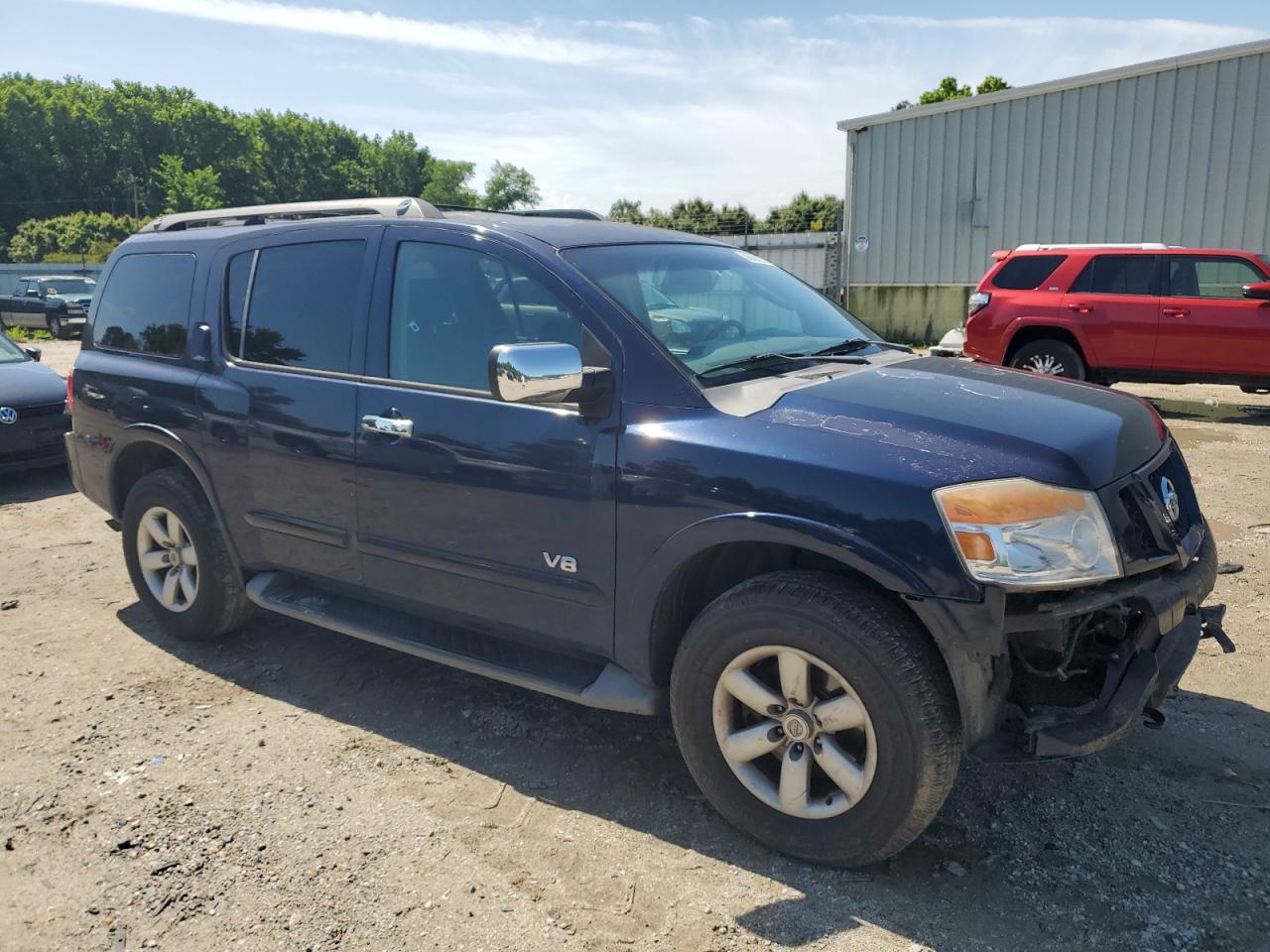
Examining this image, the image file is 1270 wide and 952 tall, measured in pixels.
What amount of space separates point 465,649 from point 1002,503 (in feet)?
6.09

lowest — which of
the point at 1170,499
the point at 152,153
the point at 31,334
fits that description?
the point at 31,334

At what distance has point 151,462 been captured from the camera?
459cm

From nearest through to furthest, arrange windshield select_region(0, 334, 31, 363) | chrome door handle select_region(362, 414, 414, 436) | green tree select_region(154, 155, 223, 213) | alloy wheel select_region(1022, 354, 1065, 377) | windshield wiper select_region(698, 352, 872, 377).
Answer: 1. windshield wiper select_region(698, 352, 872, 377)
2. chrome door handle select_region(362, 414, 414, 436)
3. windshield select_region(0, 334, 31, 363)
4. alloy wheel select_region(1022, 354, 1065, 377)
5. green tree select_region(154, 155, 223, 213)

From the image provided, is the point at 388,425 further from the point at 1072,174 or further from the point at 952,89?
the point at 952,89

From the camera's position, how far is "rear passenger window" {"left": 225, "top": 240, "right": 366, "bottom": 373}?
3670mm

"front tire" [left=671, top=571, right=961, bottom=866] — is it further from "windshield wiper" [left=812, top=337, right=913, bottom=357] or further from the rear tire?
the rear tire

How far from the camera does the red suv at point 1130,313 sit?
10016 millimetres

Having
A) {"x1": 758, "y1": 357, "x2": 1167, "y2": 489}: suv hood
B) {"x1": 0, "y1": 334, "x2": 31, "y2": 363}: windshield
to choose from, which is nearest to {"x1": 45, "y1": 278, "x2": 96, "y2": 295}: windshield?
{"x1": 0, "y1": 334, "x2": 31, "y2": 363}: windshield

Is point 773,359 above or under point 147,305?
under

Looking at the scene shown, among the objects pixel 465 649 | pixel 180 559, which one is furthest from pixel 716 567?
pixel 180 559

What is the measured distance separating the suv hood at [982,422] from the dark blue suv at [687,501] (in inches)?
0.5

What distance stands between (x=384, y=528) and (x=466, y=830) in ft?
3.63

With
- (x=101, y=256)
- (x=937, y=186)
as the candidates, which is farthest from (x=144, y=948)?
(x=101, y=256)

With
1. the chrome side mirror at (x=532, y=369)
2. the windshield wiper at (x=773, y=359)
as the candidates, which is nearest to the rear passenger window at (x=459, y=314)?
the chrome side mirror at (x=532, y=369)
